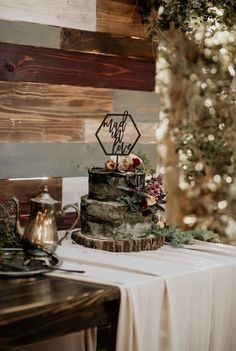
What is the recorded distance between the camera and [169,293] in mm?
2449

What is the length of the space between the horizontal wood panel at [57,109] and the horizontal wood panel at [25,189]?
6.9 inches

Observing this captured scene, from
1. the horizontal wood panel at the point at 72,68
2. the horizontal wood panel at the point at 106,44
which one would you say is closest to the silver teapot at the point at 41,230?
the horizontal wood panel at the point at 72,68

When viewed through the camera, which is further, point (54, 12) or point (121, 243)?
point (54, 12)

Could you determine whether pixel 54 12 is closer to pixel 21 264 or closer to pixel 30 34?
pixel 30 34

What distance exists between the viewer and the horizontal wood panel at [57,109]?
3.06m

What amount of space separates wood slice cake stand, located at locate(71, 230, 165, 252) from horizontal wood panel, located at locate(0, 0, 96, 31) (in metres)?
0.93

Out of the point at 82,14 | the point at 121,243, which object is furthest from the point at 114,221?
the point at 82,14

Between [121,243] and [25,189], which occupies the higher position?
[25,189]

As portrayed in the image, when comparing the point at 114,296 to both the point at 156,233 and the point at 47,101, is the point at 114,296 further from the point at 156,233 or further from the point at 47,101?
the point at 47,101

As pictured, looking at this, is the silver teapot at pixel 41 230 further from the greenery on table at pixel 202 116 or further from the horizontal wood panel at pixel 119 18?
the greenery on table at pixel 202 116

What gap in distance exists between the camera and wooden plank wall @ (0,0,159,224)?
305 cm

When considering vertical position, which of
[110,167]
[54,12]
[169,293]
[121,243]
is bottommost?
[169,293]

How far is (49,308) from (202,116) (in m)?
2.89

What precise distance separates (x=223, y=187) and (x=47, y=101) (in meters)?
1.92
